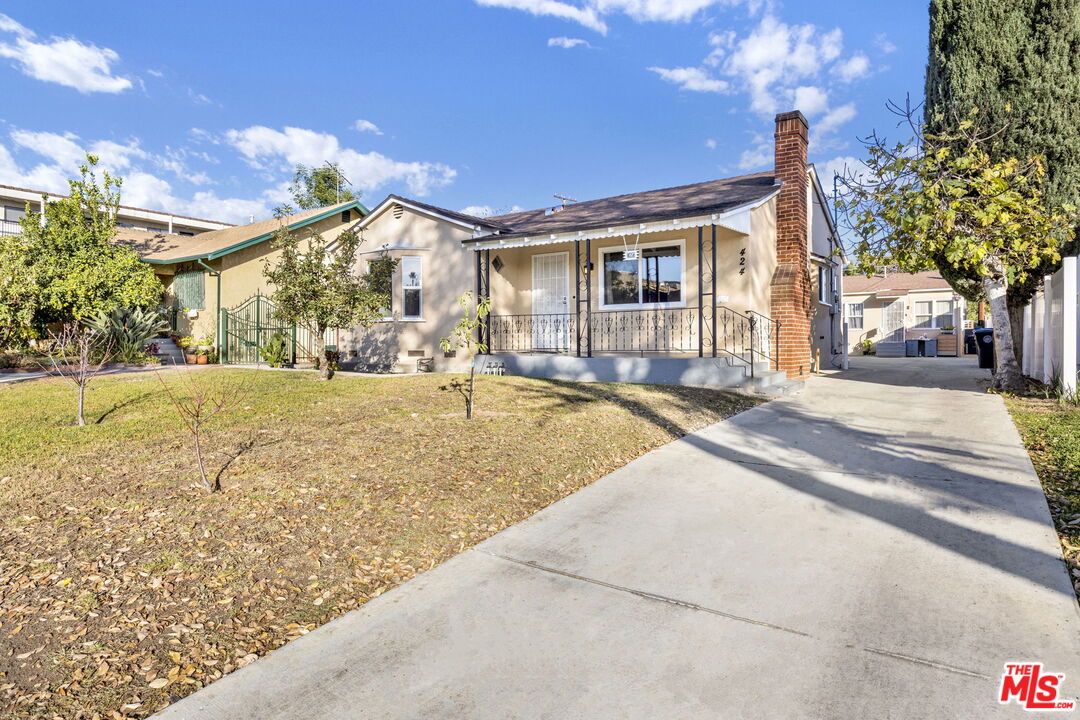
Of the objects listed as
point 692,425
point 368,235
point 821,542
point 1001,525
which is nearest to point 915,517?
point 1001,525

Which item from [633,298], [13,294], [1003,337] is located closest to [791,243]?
[633,298]

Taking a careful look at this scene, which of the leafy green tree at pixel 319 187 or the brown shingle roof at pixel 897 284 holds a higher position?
the leafy green tree at pixel 319 187

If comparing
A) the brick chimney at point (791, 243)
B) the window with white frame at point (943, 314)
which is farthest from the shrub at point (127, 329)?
the window with white frame at point (943, 314)

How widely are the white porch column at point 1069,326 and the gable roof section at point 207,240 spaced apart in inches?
701

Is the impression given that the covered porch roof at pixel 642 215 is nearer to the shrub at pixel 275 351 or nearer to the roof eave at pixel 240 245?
the shrub at pixel 275 351

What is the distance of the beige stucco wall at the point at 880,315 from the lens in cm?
2795

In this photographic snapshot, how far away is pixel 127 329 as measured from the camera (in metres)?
14.6

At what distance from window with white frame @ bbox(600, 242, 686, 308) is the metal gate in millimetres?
8450

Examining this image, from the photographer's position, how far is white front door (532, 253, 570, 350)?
14.1m

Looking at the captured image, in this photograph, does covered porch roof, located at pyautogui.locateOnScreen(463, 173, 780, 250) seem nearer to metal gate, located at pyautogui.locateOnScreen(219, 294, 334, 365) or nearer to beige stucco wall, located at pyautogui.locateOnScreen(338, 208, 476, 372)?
beige stucco wall, located at pyautogui.locateOnScreen(338, 208, 476, 372)

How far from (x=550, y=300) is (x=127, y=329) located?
10.4 m

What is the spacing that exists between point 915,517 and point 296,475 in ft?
16.0

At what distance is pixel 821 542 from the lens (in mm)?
4047

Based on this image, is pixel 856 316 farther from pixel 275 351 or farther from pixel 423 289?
pixel 275 351
